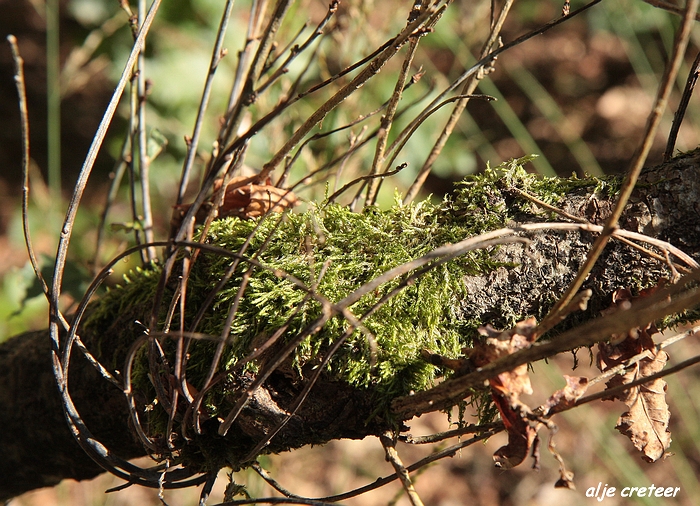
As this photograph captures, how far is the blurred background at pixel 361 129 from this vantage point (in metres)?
1.86

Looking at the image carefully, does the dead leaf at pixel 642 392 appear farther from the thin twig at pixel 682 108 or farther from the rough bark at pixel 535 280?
the thin twig at pixel 682 108

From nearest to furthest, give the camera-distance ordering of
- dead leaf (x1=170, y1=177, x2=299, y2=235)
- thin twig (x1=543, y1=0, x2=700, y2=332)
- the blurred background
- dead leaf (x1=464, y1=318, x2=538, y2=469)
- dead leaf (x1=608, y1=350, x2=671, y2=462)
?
thin twig (x1=543, y1=0, x2=700, y2=332) → dead leaf (x1=464, y1=318, x2=538, y2=469) → dead leaf (x1=608, y1=350, x2=671, y2=462) → dead leaf (x1=170, y1=177, x2=299, y2=235) → the blurred background

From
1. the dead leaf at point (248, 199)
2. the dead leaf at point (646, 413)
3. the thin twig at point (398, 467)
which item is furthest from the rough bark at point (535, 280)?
the dead leaf at point (248, 199)

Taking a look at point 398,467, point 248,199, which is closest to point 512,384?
point 398,467

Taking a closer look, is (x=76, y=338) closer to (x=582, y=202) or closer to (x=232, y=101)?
(x=232, y=101)

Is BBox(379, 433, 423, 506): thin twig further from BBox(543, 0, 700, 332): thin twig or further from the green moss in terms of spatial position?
BBox(543, 0, 700, 332): thin twig

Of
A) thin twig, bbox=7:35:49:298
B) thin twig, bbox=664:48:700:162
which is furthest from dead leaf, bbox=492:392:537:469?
thin twig, bbox=7:35:49:298

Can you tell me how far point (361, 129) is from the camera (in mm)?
1188

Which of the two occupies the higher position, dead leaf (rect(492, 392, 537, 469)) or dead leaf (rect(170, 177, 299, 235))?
dead leaf (rect(170, 177, 299, 235))

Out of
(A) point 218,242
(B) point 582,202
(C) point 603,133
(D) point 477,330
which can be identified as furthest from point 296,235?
(C) point 603,133

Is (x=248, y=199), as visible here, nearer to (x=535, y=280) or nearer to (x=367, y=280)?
(x=367, y=280)

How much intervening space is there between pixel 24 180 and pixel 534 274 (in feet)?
2.79

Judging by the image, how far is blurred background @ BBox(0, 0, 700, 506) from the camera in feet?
6.11

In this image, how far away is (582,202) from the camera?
845mm
